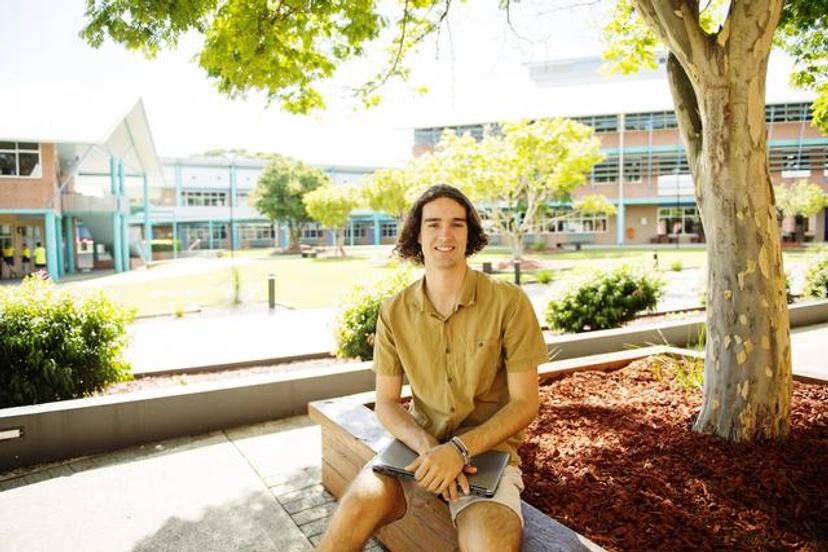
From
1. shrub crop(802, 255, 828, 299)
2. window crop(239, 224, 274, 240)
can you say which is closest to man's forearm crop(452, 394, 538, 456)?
shrub crop(802, 255, 828, 299)

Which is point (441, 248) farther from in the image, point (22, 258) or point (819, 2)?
point (22, 258)

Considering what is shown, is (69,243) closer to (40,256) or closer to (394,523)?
(40,256)

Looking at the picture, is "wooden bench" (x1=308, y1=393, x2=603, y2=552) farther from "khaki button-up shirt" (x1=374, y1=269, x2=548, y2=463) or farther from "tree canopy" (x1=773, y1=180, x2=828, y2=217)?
"tree canopy" (x1=773, y1=180, x2=828, y2=217)

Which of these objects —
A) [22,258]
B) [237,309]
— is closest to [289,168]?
[22,258]

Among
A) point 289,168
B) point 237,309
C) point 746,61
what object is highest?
point 289,168

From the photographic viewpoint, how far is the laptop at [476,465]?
7.21 ft

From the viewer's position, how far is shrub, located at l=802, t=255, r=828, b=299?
12023 mm

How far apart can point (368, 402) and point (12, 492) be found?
248 cm

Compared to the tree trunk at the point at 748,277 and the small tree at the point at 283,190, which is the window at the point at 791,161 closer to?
the small tree at the point at 283,190

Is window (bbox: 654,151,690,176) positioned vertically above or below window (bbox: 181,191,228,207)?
above

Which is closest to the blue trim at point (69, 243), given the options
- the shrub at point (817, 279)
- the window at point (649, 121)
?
the shrub at point (817, 279)

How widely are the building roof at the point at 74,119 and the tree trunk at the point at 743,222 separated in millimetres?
25705

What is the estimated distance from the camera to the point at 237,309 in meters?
15.3

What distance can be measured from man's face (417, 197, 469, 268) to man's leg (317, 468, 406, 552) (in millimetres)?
1016
